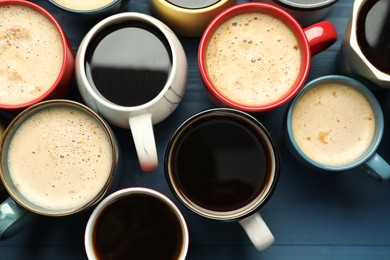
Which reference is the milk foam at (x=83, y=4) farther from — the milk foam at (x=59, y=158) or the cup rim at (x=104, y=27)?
the milk foam at (x=59, y=158)

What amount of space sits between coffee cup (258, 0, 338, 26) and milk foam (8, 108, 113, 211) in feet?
1.23

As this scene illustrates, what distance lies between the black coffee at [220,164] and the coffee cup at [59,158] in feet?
0.42

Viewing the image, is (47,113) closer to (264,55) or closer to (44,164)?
(44,164)

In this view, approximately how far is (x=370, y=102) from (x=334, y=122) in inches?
2.8

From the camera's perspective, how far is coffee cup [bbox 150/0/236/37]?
37.9 inches

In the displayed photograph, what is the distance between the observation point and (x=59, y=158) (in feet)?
3.11

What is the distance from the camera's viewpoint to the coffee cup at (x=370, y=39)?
95cm

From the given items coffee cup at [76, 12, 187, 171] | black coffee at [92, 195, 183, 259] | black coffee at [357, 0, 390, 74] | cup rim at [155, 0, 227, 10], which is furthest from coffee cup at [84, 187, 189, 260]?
black coffee at [357, 0, 390, 74]

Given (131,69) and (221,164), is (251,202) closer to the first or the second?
(221,164)

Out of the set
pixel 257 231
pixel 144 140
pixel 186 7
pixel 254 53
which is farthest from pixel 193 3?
pixel 257 231

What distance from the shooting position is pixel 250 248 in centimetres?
104

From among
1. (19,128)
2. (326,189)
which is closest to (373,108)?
(326,189)

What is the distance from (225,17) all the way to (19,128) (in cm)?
39

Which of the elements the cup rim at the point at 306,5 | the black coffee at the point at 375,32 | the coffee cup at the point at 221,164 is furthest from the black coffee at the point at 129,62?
the black coffee at the point at 375,32
